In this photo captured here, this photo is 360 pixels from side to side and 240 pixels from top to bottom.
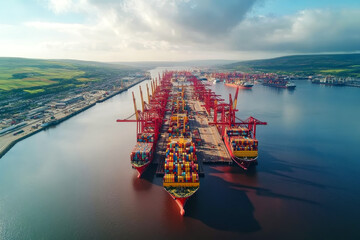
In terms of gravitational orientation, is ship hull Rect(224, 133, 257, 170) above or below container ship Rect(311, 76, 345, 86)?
below

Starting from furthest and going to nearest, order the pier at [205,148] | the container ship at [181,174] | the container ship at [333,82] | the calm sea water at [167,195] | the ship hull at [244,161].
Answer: the container ship at [333,82]
the pier at [205,148]
the ship hull at [244,161]
the container ship at [181,174]
the calm sea water at [167,195]

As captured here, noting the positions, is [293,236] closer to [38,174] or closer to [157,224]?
[157,224]

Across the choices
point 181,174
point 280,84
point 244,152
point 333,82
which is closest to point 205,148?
point 244,152

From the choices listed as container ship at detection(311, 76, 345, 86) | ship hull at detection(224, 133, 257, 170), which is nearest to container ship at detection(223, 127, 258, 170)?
ship hull at detection(224, 133, 257, 170)

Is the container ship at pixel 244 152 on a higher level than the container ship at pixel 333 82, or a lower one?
lower

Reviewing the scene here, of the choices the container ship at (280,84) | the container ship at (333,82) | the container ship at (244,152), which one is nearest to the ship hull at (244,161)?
the container ship at (244,152)

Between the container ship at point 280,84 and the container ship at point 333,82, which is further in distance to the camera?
the container ship at point 333,82

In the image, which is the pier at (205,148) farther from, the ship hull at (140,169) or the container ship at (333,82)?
the container ship at (333,82)

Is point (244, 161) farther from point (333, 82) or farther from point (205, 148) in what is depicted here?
point (333, 82)

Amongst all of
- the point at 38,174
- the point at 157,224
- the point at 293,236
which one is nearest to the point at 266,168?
the point at 293,236

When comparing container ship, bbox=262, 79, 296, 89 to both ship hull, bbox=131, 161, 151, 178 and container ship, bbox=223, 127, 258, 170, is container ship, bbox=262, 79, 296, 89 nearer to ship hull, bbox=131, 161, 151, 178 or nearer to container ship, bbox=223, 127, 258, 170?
container ship, bbox=223, 127, 258, 170
